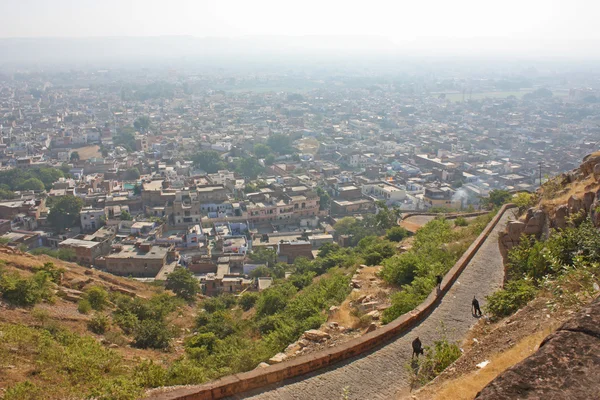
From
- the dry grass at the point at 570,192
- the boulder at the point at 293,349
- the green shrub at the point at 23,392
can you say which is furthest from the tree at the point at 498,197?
the green shrub at the point at 23,392

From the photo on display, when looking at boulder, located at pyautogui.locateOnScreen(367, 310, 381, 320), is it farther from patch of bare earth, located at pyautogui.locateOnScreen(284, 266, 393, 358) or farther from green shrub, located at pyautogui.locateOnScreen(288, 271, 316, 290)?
green shrub, located at pyautogui.locateOnScreen(288, 271, 316, 290)

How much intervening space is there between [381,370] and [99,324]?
717 cm

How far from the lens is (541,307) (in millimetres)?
5730

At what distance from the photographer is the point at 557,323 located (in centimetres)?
503

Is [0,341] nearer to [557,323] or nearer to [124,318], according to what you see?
[124,318]

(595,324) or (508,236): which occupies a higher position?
(595,324)

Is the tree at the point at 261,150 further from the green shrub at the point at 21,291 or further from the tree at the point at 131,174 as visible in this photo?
the green shrub at the point at 21,291

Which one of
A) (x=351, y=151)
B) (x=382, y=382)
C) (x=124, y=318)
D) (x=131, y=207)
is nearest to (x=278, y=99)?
(x=351, y=151)

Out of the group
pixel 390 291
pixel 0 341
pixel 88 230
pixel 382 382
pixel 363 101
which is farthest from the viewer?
pixel 363 101

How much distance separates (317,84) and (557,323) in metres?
118

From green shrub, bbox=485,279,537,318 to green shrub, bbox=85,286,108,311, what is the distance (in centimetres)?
955

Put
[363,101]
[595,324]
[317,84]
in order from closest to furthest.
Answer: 1. [595,324]
2. [363,101]
3. [317,84]

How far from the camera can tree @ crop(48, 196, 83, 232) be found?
27.5 m

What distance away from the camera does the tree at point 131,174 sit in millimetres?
38094
